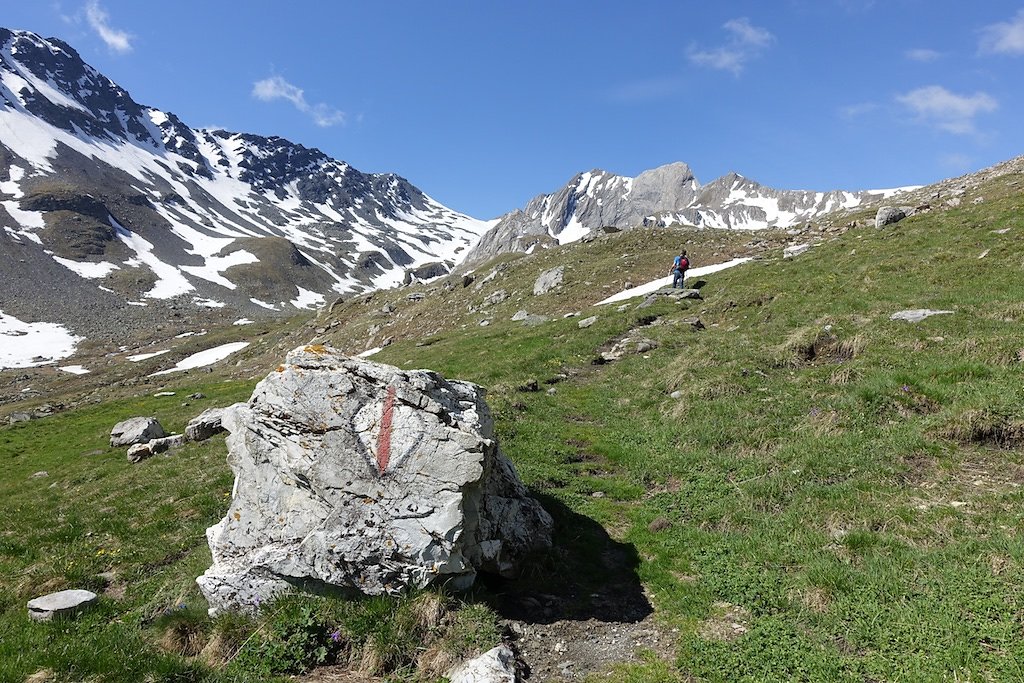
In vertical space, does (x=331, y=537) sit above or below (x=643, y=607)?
above

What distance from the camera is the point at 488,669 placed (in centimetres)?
750

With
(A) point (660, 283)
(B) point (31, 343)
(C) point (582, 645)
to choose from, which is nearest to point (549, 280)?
(A) point (660, 283)

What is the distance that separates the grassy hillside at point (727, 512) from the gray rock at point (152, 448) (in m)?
0.71

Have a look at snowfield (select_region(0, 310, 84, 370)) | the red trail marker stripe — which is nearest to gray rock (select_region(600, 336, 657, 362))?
the red trail marker stripe

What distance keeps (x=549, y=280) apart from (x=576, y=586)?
41745 mm

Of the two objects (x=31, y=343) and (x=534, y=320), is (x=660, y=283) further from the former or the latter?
(x=31, y=343)

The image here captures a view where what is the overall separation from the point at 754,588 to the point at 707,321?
22406 millimetres

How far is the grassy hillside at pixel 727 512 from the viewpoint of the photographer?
7543 millimetres

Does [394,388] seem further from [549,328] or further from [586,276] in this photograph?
[586,276]

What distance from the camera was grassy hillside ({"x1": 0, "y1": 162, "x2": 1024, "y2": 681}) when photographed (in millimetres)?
7543

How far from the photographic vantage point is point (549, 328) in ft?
112

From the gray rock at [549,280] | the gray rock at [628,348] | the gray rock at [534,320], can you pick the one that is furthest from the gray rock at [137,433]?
the gray rock at [549,280]

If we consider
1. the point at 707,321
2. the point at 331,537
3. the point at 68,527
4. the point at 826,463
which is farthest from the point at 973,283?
the point at 68,527

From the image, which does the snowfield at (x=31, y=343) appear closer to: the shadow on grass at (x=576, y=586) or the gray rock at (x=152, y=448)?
the gray rock at (x=152, y=448)
